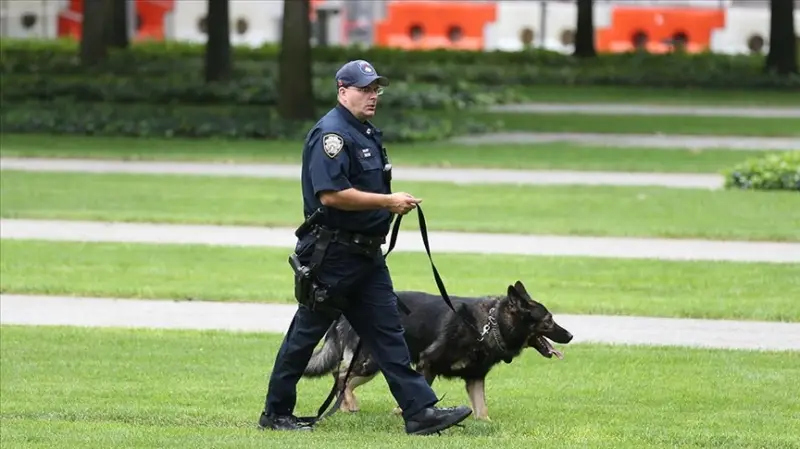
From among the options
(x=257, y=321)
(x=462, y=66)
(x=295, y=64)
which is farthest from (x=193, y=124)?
(x=257, y=321)

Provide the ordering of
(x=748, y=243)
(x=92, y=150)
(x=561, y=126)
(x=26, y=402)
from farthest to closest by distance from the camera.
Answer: (x=561, y=126) < (x=92, y=150) < (x=748, y=243) < (x=26, y=402)

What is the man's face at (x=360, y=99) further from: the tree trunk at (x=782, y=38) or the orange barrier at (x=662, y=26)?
the orange barrier at (x=662, y=26)

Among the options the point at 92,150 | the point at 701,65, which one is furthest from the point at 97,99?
the point at 701,65

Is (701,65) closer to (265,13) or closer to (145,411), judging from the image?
(265,13)

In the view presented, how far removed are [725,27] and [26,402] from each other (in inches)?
1824

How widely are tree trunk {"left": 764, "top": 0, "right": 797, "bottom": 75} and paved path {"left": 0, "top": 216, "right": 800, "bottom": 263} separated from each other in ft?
75.3

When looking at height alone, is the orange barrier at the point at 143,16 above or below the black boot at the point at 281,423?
above

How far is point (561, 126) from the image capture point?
2995 centimetres

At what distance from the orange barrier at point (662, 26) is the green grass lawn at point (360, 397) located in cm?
4288

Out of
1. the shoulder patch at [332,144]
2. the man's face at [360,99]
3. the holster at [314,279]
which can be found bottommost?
the holster at [314,279]

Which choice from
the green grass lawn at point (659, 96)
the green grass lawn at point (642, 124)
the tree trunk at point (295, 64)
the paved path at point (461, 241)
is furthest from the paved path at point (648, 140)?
the paved path at point (461, 241)

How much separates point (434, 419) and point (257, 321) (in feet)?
13.4

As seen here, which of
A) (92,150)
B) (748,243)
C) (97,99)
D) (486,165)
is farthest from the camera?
(97,99)

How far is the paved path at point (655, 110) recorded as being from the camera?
32.5 m
